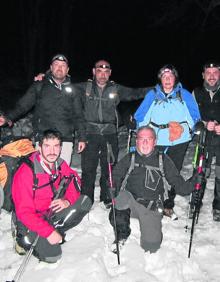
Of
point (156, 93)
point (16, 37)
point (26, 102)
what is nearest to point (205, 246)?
point (156, 93)

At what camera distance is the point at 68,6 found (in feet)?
80.7

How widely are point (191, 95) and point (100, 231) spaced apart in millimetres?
2697

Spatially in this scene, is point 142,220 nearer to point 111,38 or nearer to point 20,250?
point 20,250

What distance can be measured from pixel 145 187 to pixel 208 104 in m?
1.94

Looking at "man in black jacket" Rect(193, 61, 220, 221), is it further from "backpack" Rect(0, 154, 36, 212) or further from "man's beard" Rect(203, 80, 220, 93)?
"backpack" Rect(0, 154, 36, 212)

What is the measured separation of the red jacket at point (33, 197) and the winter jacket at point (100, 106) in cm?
129

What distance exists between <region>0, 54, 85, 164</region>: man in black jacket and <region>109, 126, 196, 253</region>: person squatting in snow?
1237 millimetres

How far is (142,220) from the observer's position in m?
5.62

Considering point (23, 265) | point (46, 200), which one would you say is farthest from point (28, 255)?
point (46, 200)

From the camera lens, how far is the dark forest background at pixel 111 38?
72.8 ft

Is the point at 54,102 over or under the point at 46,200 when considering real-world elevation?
over

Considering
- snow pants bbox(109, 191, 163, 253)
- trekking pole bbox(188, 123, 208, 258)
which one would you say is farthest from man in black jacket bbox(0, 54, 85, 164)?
trekking pole bbox(188, 123, 208, 258)

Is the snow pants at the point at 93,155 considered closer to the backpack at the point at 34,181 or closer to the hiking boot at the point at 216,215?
the backpack at the point at 34,181

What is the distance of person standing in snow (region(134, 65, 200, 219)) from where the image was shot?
6281 millimetres
